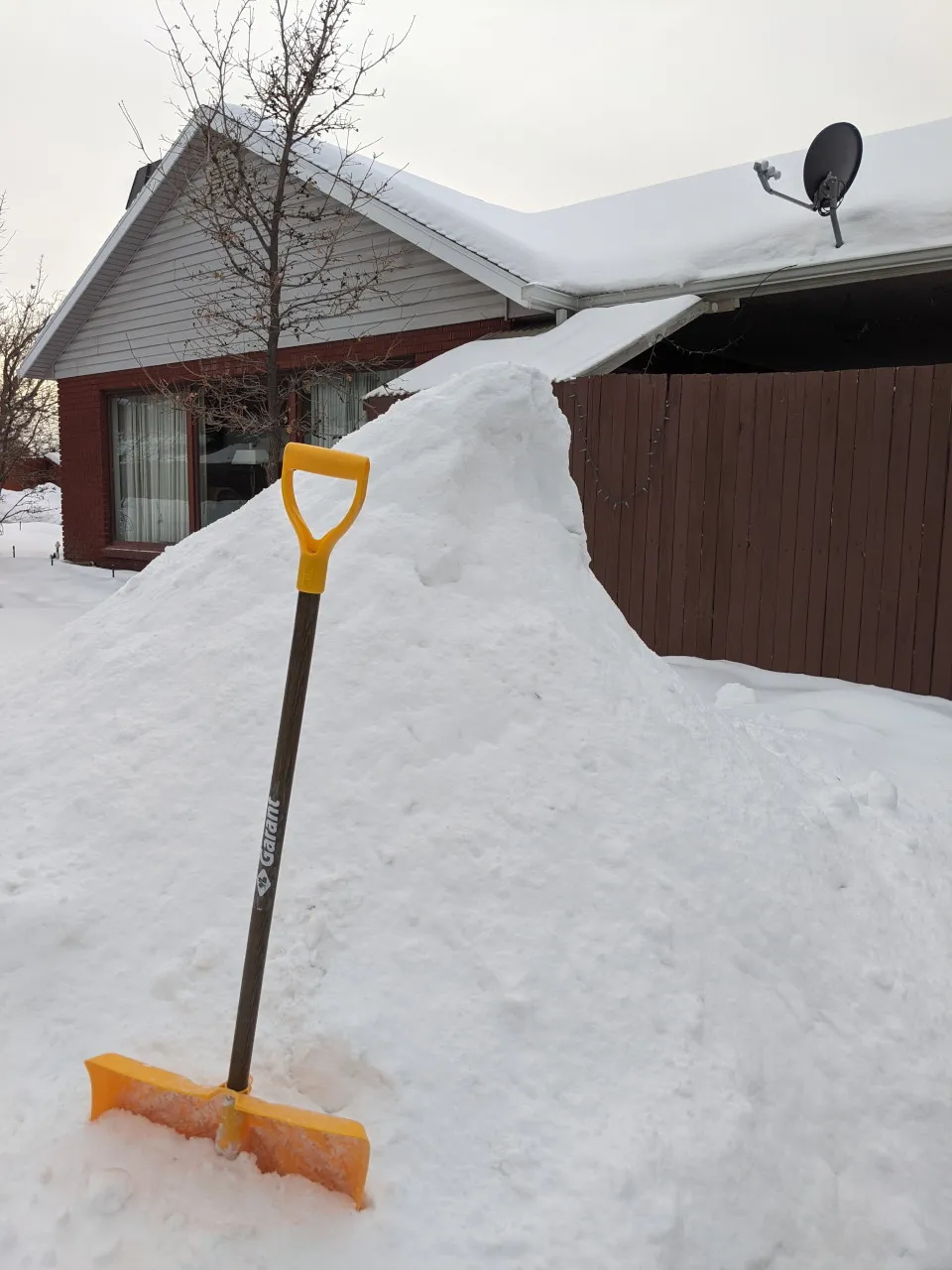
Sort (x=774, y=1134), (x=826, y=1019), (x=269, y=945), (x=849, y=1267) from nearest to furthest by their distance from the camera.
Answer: (x=849, y=1267) → (x=774, y=1134) → (x=269, y=945) → (x=826, y=1019)

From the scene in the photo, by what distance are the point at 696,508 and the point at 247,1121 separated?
5.26m

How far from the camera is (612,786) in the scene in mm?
2619

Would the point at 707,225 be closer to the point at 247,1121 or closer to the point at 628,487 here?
the point at 628,487

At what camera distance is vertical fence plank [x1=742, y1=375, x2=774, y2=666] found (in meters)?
5.96

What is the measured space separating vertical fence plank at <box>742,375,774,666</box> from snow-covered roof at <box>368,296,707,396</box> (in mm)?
1417

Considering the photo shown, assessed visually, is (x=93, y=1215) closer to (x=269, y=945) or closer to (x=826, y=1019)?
(x=269, y=945)

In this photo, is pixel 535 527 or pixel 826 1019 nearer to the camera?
pixel 826 1019

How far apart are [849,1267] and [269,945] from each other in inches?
54.9

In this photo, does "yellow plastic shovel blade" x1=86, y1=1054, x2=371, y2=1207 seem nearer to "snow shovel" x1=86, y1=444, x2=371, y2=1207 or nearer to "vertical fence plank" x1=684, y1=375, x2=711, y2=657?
"snow shovel" x1=86, y1=444, x2=371, y2=1207

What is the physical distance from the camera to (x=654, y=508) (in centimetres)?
650

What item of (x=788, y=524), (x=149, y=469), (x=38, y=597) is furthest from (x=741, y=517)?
(x=149, y=469)

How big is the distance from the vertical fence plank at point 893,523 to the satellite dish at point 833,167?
9.14 ft

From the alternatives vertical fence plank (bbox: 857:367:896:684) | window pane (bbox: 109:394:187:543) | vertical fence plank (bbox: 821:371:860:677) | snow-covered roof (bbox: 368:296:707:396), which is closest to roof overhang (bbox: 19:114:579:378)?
snow-covered roof (bbox: 368:296:707:396)

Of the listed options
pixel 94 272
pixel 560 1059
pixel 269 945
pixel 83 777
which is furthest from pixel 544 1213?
Answer: pixel 94 272
